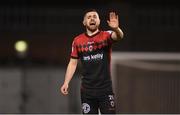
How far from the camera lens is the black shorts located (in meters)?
6.83

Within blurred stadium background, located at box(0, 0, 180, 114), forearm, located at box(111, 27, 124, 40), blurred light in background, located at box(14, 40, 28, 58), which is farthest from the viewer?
blurred light in background, located at box(14, 40, 28, 58)

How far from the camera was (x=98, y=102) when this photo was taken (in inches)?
273

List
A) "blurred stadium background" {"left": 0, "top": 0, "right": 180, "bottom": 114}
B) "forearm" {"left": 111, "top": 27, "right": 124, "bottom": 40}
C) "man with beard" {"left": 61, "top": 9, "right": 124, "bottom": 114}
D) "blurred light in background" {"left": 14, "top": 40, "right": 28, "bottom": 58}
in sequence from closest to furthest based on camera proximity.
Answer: "forearm" {"left": 111, "top": 27, "right": 124, "bottom": 40}, "man with beard" {"left": 61, "top": 9, "right": 124, "bottom": 114}, "blurred stadium background" {"left": 0, "top": 0, "right": 180, "bottom": 114}, "blurred light in background" {"left": 14, "top": 40, "right": 28, "bottom": 58}

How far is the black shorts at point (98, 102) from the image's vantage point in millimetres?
6828

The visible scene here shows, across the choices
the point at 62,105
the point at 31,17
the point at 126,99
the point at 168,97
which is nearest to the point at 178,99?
the point at 168,97

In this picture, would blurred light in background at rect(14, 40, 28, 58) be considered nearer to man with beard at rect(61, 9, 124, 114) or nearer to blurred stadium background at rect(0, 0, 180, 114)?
blurred stadium background at rect(0, 0, 180, 114)

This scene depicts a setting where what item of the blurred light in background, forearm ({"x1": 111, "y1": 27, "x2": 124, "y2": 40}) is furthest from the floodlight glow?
forearm ({"x1": 111, "y1": 27, "x2": 124, "y2": 40})

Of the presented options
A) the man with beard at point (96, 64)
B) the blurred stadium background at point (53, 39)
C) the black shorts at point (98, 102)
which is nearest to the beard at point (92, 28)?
the man with beard at point (96, 64)

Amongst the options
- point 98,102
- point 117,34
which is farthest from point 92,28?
point 98,102

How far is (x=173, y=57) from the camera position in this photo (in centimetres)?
1228

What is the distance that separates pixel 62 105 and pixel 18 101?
1072 mm

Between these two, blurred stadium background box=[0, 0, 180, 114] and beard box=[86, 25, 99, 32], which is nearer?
beard box=[86, 25, 99, 32]

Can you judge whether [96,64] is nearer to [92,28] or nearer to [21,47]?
[92,28]

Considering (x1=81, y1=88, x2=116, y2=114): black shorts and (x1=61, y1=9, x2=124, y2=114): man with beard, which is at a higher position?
(x1=61, y1=9, x2=124, y2=114): man with beard
